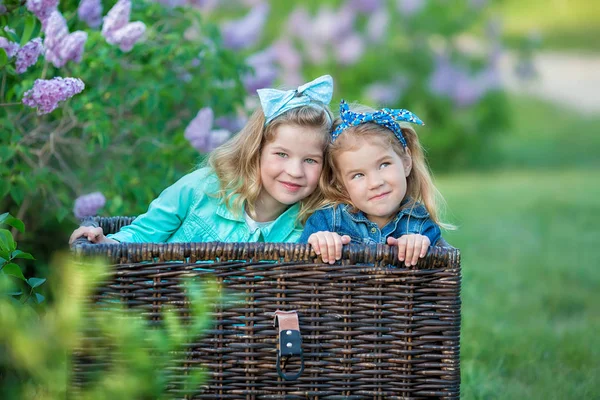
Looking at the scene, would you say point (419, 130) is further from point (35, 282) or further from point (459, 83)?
point (35, 282)

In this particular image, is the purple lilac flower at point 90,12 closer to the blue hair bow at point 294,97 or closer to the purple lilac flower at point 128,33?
the purple lilac flower at point 128,33

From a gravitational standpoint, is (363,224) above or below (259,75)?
below

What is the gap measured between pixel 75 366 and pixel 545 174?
6.78 meters

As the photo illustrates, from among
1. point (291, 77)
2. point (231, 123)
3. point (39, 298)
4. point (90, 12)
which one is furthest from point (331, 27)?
point (39, 298)

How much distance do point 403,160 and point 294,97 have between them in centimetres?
41

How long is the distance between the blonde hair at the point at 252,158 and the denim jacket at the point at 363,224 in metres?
0.08

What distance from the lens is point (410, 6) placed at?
8.23 m

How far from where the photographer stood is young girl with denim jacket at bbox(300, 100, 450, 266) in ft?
8.61

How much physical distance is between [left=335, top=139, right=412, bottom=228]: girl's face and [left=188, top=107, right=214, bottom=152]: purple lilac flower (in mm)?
833

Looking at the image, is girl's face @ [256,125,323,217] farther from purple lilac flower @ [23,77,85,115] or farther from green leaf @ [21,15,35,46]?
green leaf @ [21,15,35,46]

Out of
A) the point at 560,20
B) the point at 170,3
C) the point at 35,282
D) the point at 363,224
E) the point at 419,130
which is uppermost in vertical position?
the point at 560,20

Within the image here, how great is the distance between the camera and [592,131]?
34.7ft

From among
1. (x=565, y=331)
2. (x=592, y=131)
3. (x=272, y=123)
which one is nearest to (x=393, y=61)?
(x=592, y=131)

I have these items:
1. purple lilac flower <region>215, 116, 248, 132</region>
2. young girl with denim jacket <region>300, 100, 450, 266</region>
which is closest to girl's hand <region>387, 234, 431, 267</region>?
young girl with denim jacket <region>300, 100, 450, 266</region>
